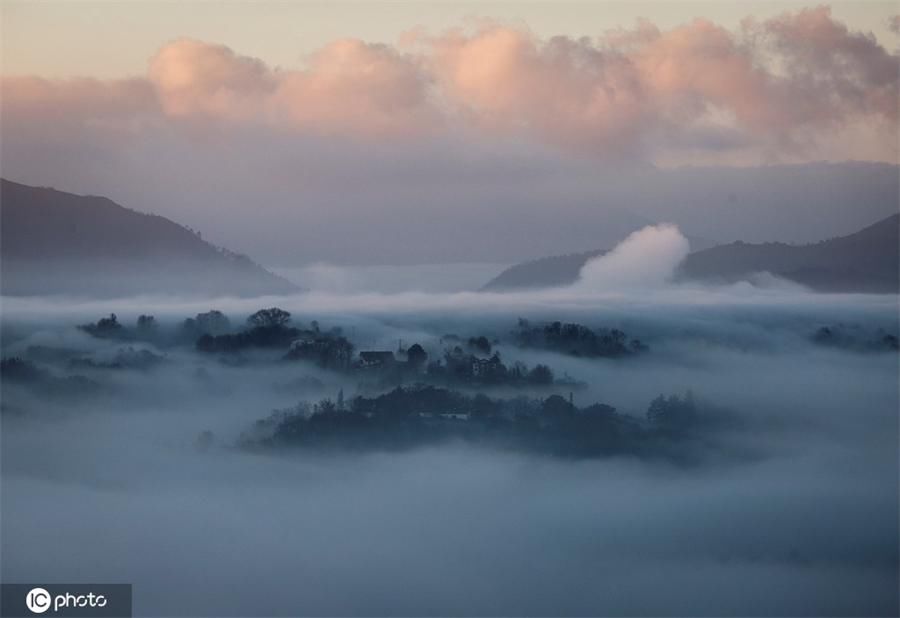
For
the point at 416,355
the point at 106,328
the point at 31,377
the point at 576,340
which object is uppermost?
the point at 106,328

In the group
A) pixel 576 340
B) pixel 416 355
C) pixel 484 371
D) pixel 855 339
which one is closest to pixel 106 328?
pixel 416 355

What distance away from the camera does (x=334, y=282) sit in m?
17.1

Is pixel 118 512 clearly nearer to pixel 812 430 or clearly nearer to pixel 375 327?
pixel 375 327

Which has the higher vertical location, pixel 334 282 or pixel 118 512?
pixel 334 282

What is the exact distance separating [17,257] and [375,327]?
5114 millimetres

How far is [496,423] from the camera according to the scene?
1719 centimetres

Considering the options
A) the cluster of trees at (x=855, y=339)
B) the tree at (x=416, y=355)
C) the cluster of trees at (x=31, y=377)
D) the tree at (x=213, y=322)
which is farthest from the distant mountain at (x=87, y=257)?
the cluster of trees at (x=855, y=339)

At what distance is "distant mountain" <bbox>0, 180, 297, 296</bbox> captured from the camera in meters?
16.7

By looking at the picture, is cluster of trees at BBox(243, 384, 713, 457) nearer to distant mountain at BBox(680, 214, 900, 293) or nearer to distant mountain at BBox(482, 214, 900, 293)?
distant mountain at BBox(482, 214, 900, 293)

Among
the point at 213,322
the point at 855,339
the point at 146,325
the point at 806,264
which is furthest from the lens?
the point at 146,325

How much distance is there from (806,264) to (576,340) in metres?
3.33

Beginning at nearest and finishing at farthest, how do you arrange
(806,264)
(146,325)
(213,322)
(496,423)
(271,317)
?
(806,264) < (271,317) < (213,322) < (146,325) < (496,423)

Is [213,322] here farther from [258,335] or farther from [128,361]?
[128,361]

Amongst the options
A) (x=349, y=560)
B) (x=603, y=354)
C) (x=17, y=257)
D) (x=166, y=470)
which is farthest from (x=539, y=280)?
(x=17, y=257)
